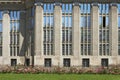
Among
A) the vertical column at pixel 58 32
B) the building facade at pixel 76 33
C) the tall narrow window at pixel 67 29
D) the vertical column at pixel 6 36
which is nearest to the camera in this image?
the building facade at pixel 76 33

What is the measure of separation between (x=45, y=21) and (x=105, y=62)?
13242 mm

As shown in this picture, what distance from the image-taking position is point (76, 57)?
71.6 m

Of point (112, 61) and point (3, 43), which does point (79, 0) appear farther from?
point (3, 43)

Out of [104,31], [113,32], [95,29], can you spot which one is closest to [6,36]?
[95,29]

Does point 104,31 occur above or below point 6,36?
above

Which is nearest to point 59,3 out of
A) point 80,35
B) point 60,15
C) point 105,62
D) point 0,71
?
point 60,15

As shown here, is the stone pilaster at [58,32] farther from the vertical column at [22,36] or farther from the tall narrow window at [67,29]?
the vertical column at [22,36]

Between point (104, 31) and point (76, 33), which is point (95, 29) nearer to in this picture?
point (104, 31)

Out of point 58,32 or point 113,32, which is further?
point 58,32

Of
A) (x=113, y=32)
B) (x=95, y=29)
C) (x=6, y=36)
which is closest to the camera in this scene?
(x=113, y=32)

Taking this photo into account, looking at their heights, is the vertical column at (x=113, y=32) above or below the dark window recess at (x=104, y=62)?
above

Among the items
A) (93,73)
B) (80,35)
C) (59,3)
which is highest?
(59,3)

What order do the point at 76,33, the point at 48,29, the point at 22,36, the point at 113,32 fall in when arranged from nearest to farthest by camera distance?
the point at 113,32 < the point at 76,33 < the point at 48,29 < the point at 22,36

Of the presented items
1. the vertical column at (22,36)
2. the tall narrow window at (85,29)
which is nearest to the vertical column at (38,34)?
the vertical column at (22,36)
